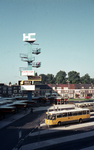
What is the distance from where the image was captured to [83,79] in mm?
191375

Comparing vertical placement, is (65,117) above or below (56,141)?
above

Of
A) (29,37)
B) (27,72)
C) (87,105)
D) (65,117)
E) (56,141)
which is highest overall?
(29,37)

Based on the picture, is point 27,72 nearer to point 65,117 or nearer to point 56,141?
point 65,117

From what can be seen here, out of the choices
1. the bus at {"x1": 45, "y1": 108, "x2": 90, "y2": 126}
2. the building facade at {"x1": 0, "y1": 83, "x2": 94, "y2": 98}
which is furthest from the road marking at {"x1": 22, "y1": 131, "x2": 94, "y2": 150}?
the building facade at {"x1": 0, "y1": 83, "x2": 94, "y2": 98}

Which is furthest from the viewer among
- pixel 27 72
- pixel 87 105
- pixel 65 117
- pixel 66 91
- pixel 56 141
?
pixel 66 91

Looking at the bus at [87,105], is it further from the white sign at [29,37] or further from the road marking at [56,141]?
the white sign at [29,37]

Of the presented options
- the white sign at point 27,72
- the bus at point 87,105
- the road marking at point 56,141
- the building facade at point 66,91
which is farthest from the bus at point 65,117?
the building facade at point 66,91

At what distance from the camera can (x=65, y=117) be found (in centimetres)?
2742

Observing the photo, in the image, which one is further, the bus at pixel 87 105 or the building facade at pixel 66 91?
the building facade at pixel 66 91

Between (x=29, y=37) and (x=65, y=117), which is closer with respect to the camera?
(x=65, y=117)

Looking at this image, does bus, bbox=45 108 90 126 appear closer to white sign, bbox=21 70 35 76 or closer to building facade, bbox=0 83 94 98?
white sign, bbox=21 70 35 76

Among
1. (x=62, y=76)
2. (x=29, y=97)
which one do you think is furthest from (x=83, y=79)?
(x=29, y=97)

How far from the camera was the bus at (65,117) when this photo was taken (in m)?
26.3

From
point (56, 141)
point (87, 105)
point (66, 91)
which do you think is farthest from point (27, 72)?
point (66, 91)
